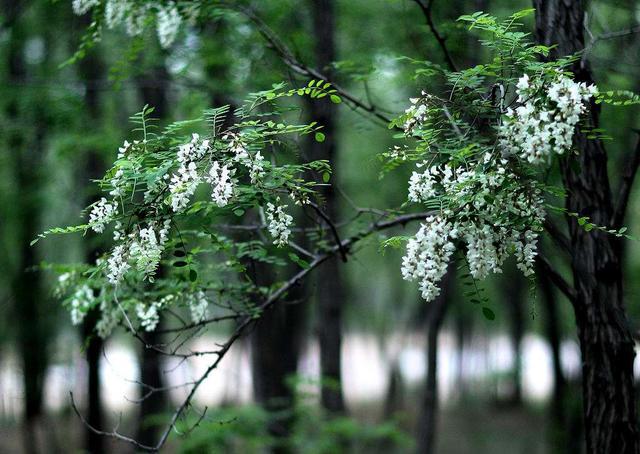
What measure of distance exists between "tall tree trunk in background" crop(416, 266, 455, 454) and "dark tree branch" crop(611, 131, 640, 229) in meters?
3.72

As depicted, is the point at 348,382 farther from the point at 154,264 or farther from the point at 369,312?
the point at 154,264

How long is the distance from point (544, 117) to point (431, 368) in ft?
22.1

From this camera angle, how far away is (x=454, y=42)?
593 centimetres

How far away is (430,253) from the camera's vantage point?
303 centimetres

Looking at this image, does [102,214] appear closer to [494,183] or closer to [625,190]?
[494,183]

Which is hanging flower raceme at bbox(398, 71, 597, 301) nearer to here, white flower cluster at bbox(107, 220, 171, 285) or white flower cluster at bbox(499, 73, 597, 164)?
white flower cluster at bbox(499, 73, 597, 164)

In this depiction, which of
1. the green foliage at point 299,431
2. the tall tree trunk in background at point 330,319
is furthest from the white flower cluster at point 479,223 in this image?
the green foliage at point 299,431

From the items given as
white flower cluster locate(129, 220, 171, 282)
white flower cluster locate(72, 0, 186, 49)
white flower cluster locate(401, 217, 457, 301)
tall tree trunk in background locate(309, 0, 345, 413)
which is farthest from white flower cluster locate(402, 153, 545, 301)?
tall tree trunk in background locate(309, 0, 345, 413)

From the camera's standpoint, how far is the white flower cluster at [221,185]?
285 cm

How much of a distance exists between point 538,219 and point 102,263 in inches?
82.2

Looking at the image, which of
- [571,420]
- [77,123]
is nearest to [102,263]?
[77,123]

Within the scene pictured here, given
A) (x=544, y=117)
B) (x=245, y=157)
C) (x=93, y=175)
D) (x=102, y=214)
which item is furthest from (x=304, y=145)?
(x=544, y=117)

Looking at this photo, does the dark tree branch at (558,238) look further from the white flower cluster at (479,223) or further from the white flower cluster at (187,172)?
the white flower cluster at (187,172)

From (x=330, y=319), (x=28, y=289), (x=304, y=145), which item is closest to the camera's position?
(x=330, y=319)
